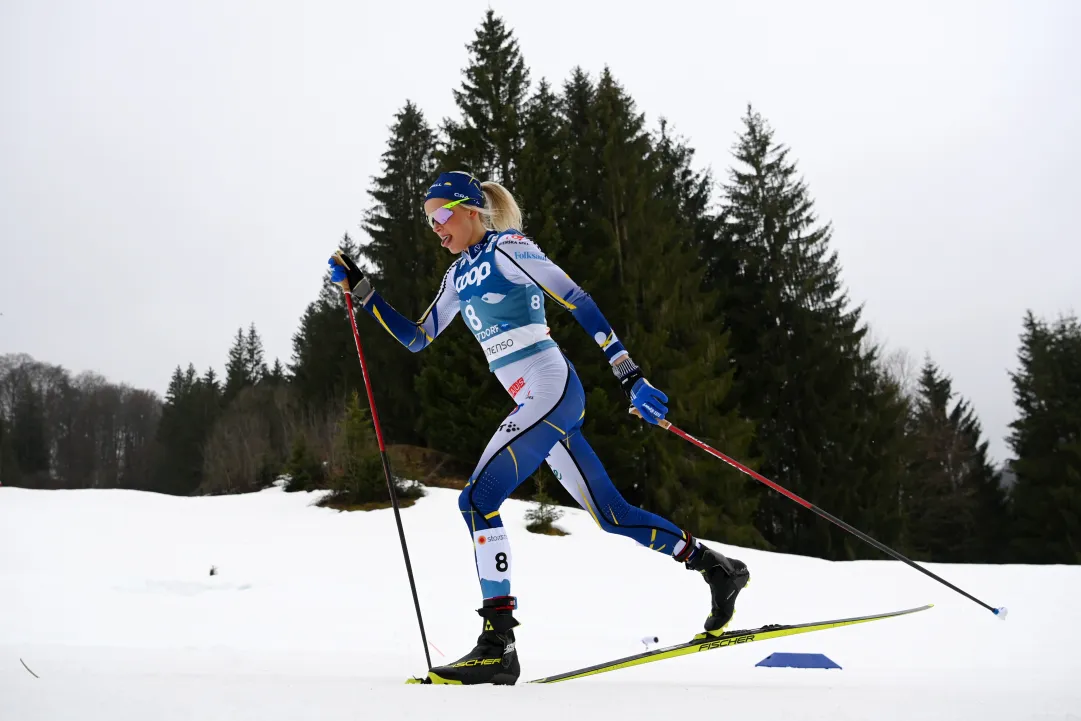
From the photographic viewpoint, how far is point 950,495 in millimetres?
27969

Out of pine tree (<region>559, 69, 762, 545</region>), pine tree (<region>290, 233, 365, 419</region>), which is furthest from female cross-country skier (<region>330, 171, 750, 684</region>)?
pine tree (<region>290, 233, 365, 419</region>)

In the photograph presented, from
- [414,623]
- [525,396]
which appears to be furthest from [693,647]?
[414,623]

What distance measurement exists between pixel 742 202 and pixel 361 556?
19.0 metres

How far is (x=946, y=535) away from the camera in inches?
1153

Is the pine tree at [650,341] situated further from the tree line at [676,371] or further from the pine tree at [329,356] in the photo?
the pine tree at [329,356]

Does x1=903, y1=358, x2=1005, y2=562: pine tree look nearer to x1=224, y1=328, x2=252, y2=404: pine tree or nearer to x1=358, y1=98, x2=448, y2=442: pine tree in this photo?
x1=358, y1=98, x2=448, y2=442: pine tree

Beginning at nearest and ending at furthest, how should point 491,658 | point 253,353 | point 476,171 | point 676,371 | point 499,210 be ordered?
1. point 491,658
2. point 499,210
3. point 676,371
4. point 476,171
5. point 253,353

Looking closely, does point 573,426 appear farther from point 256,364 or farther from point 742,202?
point 256,364

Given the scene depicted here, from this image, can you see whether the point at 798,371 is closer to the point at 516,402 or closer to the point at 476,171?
the point at 476,171

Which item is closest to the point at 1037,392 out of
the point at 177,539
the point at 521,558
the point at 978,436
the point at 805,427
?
the point at 978,436

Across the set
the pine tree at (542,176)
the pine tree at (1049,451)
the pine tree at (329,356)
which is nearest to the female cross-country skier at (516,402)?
the pine tree at (542,176)

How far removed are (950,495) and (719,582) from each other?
2988 centimetres

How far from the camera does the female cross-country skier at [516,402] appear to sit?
285 centimetres

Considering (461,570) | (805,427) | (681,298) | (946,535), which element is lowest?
(946,535)
